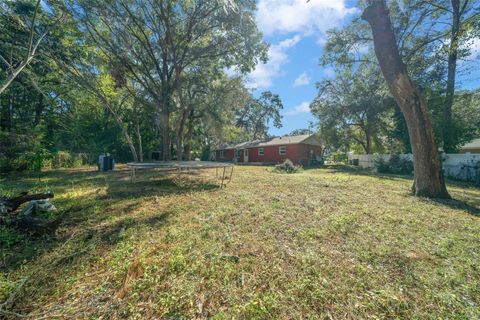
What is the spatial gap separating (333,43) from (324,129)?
996cm

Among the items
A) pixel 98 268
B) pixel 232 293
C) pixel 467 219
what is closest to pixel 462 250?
pixel 467 219

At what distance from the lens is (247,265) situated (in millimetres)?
2123

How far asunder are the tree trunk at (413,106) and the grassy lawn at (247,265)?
193 cm

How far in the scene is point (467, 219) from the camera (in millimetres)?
3709

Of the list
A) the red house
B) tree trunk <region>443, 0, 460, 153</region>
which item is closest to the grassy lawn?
tree trunk <region>443, 0, 460, 153</region>

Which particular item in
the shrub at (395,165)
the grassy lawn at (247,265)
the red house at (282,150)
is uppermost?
the red house at (282,150)

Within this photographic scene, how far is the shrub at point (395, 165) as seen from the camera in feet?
40.1

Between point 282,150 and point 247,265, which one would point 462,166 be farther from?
point 282,150

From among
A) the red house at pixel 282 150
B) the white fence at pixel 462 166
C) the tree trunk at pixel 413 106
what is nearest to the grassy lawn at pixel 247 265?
the tree trunk at pixel 413 106

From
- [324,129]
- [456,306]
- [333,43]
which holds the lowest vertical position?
[456,306]

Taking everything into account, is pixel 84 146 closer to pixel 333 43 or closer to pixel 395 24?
pixel 333 43

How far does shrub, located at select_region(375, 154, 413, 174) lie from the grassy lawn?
1032 centimetres

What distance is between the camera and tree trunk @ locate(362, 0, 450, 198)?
213 inches

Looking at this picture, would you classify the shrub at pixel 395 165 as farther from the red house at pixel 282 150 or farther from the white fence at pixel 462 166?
the red house at pixel 282 150
